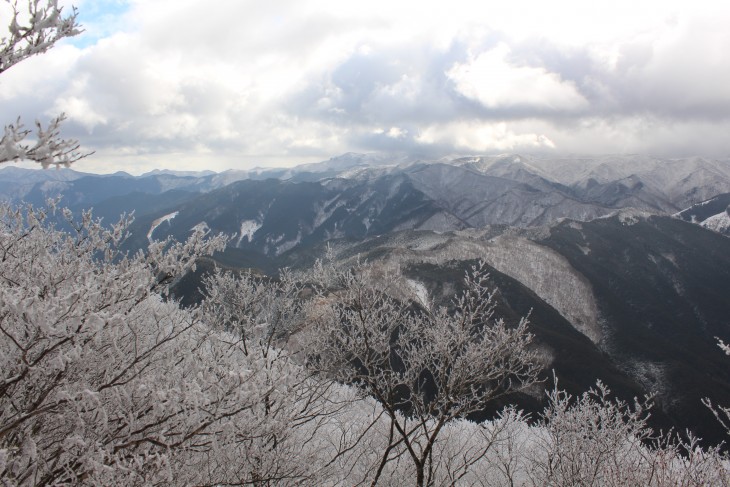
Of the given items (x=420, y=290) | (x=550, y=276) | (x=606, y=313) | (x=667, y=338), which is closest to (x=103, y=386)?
(x=420, y=290)

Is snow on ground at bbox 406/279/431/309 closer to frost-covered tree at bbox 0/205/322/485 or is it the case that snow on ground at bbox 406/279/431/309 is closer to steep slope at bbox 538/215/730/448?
steep slope at bbox 538/215/730/448

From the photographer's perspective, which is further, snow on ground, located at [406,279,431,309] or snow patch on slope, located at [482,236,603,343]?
snow patch on slope, located at [482,236,603,343]

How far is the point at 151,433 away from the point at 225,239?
4.26 metres

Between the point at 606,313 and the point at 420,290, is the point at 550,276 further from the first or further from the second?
the point at 420,290

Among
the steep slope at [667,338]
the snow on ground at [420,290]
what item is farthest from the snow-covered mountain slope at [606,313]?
the snow on ground at [420,290]

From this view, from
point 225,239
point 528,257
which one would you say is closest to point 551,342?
point 528,257

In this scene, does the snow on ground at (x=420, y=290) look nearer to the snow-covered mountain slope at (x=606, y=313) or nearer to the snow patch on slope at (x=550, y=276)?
the snow-covered mountain slope at (x=606, y=313)

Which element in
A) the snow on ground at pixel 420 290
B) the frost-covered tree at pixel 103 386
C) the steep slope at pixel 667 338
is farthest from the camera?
the snow on ground at pixel 420 290

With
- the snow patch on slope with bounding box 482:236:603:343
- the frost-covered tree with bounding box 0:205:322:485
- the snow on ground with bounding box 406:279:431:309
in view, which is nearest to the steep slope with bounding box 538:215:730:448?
the snow patch on slope with bounding box 482:236:603:343

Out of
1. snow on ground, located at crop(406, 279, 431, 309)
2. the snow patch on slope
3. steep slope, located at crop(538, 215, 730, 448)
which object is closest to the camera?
steep slope, located at crop(538, 215, 730, 448)

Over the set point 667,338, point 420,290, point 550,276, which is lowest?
point 667,338

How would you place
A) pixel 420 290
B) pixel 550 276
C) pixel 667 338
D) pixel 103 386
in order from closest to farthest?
pixel 103 386, pixel 420 290, pixel 667 338, pixel 550 276

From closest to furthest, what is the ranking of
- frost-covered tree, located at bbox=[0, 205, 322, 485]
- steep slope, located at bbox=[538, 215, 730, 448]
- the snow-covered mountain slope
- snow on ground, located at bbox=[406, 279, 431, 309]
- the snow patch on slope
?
frost-covered tree, located at bbox=[0, 205, 322, 485]
steep slope, located at bbox=[538, 215, 730, 448]
the snow-covered mountain slope
snow on ground, located at bbox=[406, 279, 431, 309]
the snow patch on slope

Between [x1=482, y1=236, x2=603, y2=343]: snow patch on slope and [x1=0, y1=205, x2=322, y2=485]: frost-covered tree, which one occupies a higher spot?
[x1=0, y1=205, x2=322, y2=485]: frost-covered tree
